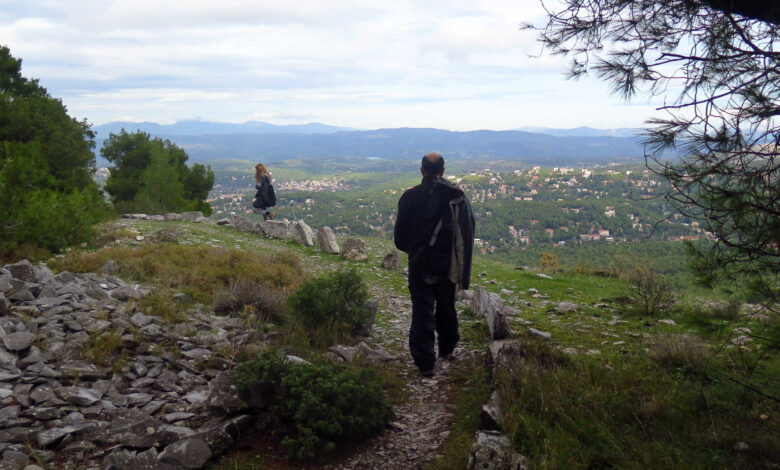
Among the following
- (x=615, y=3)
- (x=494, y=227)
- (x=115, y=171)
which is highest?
(x=615, y=3)

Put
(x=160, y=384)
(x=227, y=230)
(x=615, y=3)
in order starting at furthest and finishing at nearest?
(x=227, y=230), (x=160, y=384), (x=615, y=3)

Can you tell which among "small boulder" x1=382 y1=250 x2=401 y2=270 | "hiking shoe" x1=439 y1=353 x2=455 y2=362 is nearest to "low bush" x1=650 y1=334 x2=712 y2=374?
"hiking shoe" x1=439 y1=353 x2=455 y2=362

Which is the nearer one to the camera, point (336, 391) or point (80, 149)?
point (336, 391)

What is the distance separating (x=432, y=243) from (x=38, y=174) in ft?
34.0

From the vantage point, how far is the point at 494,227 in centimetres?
5372

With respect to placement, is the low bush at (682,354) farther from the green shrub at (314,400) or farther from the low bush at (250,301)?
the low bush at (250,301)

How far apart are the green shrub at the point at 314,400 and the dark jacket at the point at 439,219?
6.29 feet

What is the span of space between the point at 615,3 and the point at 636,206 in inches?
2392

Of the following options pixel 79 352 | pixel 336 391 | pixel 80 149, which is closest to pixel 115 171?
pixel 80 149

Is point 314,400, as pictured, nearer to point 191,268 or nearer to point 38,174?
point 191,268

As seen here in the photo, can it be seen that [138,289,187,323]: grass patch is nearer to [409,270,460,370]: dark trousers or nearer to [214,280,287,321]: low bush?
[214,280,287,321]: low bush

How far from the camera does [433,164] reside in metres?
5.89

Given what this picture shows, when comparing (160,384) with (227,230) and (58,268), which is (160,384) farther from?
(227,230)

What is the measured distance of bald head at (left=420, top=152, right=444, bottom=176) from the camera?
590 cm
